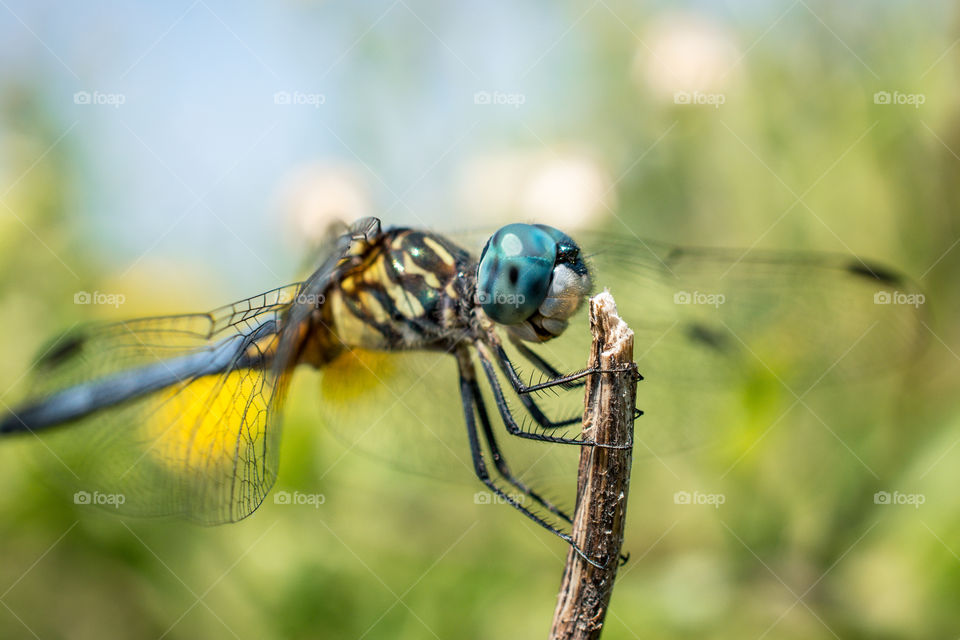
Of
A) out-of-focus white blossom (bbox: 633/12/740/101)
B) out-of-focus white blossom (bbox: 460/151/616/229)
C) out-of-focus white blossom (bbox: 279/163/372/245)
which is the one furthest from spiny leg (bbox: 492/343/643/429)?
out-of-focus white blossom (bbox: 633/12/740/101)

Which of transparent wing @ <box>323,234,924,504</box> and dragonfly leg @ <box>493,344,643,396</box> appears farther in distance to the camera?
transparent wing @ <box>323,234,924,504</box>

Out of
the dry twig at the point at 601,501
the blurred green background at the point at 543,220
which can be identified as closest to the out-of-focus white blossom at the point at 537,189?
the blurred green background at the point at 543,220

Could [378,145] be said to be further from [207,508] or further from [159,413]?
[207,508]

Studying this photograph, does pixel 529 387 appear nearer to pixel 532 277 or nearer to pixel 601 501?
pixel 532 277

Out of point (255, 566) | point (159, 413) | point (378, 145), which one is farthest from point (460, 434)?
point (378, 145)

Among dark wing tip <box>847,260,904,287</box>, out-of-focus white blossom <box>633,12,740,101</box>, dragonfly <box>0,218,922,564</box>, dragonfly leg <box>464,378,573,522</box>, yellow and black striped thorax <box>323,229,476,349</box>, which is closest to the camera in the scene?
dragonfly <box>0,218,922,564</box>

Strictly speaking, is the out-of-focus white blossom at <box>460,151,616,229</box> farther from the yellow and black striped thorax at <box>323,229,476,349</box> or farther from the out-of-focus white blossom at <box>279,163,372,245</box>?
the out-of-focus white blossom at <box>279,163,372,245</box>

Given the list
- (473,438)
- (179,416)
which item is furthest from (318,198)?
(473,438)
